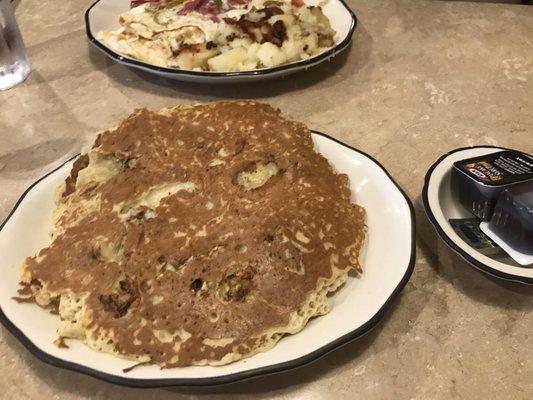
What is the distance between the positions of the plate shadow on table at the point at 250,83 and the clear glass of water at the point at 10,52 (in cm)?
22

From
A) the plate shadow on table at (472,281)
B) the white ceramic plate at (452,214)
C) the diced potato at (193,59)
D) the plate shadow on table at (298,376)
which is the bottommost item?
the plate shadow on table at (472,281)

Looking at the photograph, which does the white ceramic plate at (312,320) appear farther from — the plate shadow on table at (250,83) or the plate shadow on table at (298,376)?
the plate shadow on table at (250,83)

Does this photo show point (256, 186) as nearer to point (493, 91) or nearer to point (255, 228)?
point (255, 228)

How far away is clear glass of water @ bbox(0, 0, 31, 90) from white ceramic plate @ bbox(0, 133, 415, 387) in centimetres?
70

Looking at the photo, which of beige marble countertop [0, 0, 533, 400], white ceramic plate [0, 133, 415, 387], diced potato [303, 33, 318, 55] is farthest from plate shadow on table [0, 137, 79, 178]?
diced potato [303, 33, 318, 55]

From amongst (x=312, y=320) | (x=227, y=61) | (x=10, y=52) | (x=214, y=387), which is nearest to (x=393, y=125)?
(x=227, y=61)

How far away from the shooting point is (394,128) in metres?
1.53

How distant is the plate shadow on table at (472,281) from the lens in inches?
42.3

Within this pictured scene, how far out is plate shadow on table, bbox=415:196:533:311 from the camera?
1.07 m

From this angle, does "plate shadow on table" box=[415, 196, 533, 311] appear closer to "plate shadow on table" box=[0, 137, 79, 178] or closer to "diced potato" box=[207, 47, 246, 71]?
"diced potato" box=[207, 47, 246, 71]

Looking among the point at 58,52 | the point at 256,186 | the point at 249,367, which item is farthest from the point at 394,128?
the point at 58,52

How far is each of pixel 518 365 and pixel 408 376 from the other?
0.20 m

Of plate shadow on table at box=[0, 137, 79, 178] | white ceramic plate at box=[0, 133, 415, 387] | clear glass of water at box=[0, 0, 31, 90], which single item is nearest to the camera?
white ceramic plate at box=[0, 133, 415, 387]

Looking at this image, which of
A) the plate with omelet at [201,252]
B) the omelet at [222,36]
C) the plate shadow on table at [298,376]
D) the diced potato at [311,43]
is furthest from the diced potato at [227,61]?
the plate shadow on table at [298,376]
